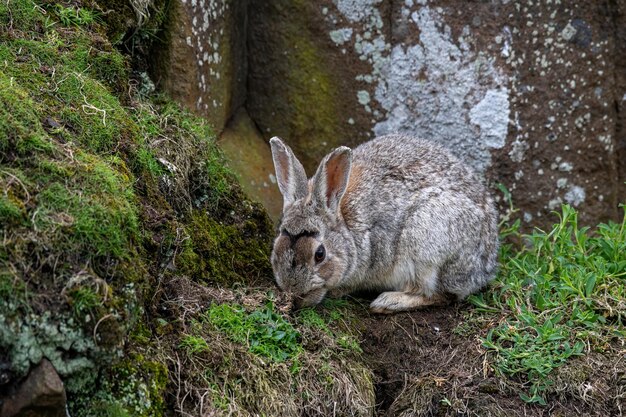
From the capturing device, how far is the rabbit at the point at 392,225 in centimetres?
584

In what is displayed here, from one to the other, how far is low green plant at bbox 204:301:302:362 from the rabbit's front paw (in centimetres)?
94

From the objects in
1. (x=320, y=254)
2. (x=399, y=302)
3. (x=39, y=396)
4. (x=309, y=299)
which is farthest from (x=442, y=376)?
(x=39, y=396)

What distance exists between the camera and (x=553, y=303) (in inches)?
230

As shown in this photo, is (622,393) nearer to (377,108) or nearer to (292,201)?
(292,201)

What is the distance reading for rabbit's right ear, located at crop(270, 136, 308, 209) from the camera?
19.5 feet

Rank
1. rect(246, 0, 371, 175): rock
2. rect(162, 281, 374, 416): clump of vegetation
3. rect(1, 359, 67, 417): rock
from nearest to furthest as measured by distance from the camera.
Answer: rect(1, 359, 67, 417): rock
rect(162, 281, 374, 416): clump of vegetation
rect(246, 0, 371, 175): rock

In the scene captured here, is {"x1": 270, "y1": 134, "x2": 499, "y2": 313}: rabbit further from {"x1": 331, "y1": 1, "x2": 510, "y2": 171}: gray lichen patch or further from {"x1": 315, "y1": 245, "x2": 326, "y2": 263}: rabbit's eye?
{"x1": 331, "y1": 1, "x2": 510, "y2": 171}: gray lichen patch

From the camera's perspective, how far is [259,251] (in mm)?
5988

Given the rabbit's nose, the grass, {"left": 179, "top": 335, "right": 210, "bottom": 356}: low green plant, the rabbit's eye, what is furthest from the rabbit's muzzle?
the grass

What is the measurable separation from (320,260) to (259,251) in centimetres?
52

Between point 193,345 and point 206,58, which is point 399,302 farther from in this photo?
point 206,58

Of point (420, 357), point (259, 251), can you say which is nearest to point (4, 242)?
point (259, 251)

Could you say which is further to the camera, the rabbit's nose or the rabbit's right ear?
the rabbit's right ear

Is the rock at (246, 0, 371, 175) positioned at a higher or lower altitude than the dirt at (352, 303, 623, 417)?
higher
